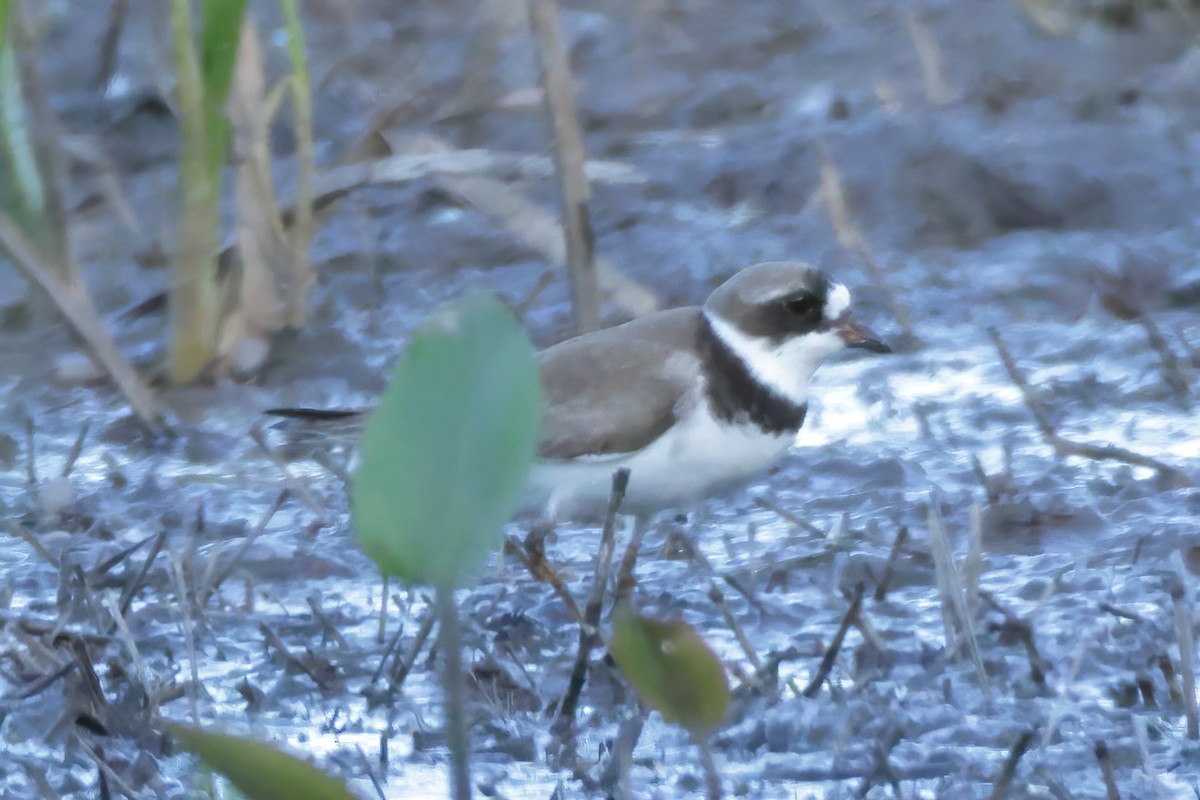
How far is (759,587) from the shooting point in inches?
139

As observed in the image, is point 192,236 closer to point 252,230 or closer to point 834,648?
point 252,230

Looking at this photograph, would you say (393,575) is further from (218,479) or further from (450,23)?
(450,23)

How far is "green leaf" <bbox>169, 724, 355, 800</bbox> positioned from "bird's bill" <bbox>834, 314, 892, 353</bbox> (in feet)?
8.80

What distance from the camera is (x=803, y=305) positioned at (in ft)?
13.5

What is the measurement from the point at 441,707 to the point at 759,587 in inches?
31.4

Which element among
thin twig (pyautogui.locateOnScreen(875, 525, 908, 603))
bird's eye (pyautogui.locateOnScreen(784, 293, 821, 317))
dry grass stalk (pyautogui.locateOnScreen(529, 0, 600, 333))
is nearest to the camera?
thin twig (pyautogui.locateOnScreen(875, 525, 908, 603))

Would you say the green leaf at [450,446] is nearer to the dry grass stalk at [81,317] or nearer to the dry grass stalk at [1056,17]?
the dry grass stalk at [81,317]

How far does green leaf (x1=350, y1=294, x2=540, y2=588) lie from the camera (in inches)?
53.7

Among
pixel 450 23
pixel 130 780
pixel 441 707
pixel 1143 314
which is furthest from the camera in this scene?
pixel 450 23

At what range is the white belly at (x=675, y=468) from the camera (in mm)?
3678

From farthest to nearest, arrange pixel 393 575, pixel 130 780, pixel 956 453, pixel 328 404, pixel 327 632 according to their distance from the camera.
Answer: pixel 328 404 < pixel 956 453 < pixel 327 632 < pixel 130 780 < pixel 393 575

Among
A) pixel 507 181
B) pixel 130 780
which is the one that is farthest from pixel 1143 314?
pixel 130 780

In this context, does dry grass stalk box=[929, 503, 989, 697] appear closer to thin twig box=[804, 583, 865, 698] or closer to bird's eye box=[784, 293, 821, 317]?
thin twig box=[804, 583, 865, 698]

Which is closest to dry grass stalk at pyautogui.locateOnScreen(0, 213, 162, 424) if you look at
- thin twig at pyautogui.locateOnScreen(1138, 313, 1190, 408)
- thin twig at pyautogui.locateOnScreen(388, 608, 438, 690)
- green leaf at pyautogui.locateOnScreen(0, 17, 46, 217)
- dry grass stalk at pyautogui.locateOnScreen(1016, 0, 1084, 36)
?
green leaf at pyautogui.locateOnScreen(0, 17, 46, 217)
